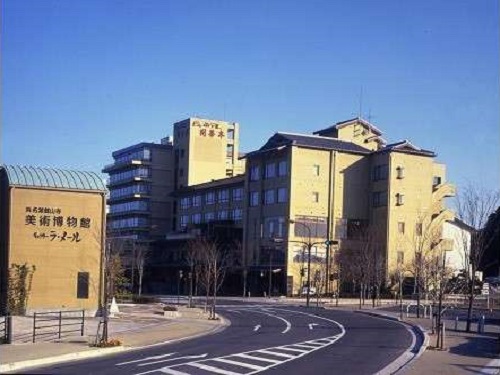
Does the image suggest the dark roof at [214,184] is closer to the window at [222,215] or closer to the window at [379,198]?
the window at [222,215]

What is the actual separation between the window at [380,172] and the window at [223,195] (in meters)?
23.2

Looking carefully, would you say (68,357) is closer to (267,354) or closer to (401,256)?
(267,354)

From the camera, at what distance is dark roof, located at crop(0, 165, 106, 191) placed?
125ft

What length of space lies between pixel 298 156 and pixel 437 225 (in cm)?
2015

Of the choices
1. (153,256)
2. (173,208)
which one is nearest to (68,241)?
(153,256)

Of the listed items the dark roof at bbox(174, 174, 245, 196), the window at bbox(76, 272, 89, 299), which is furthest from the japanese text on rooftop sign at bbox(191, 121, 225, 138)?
the window at bbox(76, 272, 89, 299)

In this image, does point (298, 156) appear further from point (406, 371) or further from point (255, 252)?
point (406, 371)

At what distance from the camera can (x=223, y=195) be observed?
4313 inches

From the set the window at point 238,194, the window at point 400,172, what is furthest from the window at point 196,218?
the window at point 400,172

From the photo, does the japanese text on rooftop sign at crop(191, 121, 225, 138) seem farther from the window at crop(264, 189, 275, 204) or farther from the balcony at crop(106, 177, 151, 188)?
the window at crop(264, 189, 275, 204)

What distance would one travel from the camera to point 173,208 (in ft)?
446

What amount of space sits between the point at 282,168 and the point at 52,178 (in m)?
54.8

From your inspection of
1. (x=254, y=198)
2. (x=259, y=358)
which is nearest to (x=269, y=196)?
(x=254, y=198)

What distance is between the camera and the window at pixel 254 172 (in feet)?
319
